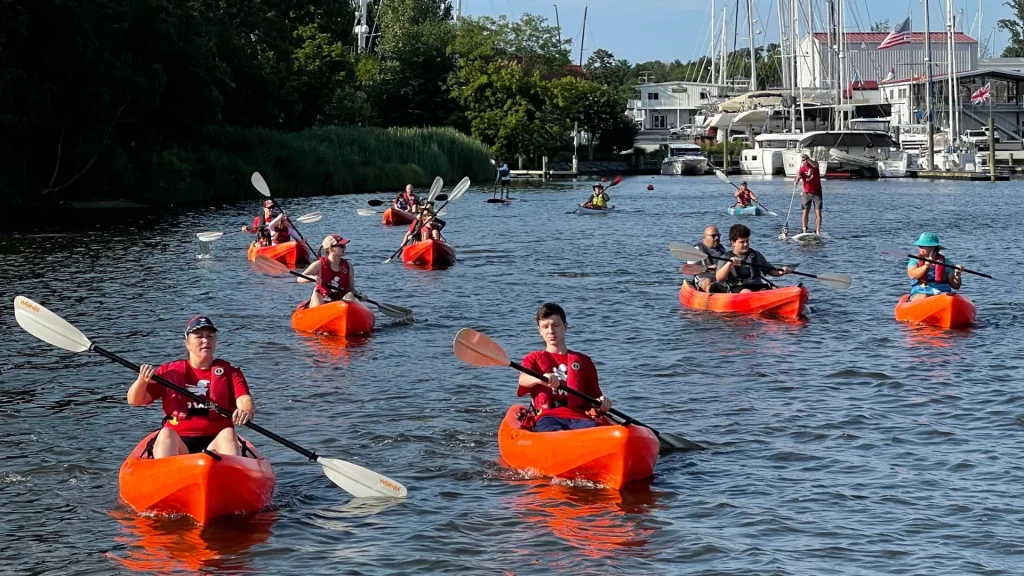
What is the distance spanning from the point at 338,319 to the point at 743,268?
5.71 m

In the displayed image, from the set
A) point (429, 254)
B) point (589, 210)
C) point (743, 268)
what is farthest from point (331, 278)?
point (589, 210)

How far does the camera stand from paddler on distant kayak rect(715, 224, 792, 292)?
16.8m

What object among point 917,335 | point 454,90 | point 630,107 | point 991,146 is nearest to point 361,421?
point 917,335

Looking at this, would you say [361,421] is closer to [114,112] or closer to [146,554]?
[146,554]

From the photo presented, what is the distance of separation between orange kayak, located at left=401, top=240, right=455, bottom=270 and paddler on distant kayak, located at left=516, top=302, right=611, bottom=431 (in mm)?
15466

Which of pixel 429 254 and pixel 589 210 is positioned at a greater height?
pixel 589 210

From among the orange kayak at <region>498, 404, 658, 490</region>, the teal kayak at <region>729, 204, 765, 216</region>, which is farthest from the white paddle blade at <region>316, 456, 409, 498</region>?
the teal kayak at <region>729, 204, 765, 216</region>

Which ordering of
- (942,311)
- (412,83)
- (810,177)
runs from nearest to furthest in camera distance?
(942,311)
(810,177)
(412,83)

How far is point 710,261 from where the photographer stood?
17719mm

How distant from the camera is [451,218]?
41312mm

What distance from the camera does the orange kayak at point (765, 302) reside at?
56.3ft

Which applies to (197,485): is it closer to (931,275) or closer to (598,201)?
(931,275)

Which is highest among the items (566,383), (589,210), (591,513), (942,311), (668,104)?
(668,104)

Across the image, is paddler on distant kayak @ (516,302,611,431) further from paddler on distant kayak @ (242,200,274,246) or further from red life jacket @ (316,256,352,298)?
paddler on distant kayak @ (242,200,274,246)
